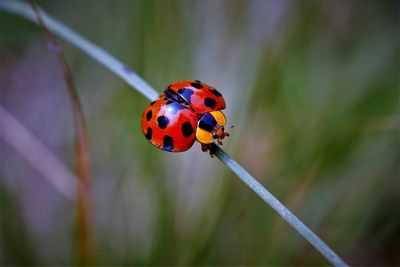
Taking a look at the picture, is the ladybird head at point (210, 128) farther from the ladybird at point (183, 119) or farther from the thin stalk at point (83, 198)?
the thin stalk at point (83, 198)

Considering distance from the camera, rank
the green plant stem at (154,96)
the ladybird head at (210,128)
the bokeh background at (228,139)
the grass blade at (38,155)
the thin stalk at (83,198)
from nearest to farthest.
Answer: the green plant stem at (154,96), the ladybird head at (210,128), the thin stalk at (83,198), the bokeh background at (228,139), the grass blade at (38,155)

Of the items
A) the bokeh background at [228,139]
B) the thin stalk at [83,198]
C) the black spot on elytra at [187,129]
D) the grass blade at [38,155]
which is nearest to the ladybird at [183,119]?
the black spot on elytra at [187,129]

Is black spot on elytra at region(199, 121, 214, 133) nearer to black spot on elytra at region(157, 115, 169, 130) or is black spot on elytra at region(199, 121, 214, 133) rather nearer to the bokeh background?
black spot on elytra at region(157, 115, 169, 130)

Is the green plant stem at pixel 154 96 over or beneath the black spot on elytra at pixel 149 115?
over

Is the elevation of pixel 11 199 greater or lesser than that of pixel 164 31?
lesser

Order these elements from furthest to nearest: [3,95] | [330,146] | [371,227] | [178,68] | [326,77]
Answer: [3,95] → [326,77] → [178,68] → [371,227] → [330,146]

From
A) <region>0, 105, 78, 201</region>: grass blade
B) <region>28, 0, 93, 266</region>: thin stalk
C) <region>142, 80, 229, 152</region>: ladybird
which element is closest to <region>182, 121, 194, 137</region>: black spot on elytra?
<region>142, 80, 229, 152</region>: ladybird

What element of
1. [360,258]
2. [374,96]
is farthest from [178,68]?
[360,258]

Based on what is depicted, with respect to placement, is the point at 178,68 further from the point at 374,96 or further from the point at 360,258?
the point at 360,258
